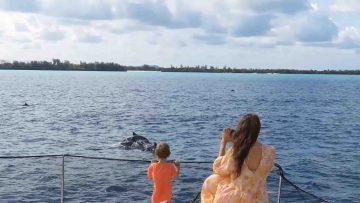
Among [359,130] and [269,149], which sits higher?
[269,149]

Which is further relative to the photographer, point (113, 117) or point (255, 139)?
point (113, 117)

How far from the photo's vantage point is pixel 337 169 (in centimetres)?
3014

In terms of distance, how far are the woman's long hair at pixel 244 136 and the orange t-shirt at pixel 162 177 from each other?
2331mm

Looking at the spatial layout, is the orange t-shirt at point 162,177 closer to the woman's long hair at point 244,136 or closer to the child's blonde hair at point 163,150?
the child's blonde hair at point 163,150

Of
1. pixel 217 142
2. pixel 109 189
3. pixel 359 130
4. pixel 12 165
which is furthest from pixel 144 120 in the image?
pixel 109 189

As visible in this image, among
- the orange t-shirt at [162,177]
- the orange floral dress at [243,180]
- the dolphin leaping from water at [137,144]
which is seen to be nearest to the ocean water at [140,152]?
the dolphin leaping from water at [137,144]

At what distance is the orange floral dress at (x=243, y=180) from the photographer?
6484 millimetres

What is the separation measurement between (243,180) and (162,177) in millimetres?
2343

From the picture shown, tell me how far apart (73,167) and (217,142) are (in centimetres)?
1549

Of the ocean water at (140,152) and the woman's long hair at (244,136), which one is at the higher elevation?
the woman's long hair at (244,136)

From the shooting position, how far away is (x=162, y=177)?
8.59 m

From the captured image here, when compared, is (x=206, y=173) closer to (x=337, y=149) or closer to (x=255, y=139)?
(x=337, y=149)

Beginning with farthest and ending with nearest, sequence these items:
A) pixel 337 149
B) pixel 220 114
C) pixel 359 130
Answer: pixel 220 114
pixel 359 130
pixel 337 149

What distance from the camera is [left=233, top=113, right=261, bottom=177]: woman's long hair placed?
248 inches
